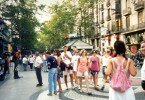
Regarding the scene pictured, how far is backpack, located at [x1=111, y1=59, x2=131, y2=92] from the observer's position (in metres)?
6.07

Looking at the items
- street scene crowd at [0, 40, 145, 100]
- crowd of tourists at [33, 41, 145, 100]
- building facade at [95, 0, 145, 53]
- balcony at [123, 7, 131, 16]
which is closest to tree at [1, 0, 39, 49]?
building facade at [95, 0, 145, 53]

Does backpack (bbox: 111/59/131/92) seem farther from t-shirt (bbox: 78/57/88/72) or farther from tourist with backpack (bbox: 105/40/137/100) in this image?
t-shirt (bbox: 78/57/88/72)

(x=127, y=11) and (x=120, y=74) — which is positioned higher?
(x=127, y=11)

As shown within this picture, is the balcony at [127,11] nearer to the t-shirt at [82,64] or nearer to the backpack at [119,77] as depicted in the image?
Answer: the t-shirt at [82,64]

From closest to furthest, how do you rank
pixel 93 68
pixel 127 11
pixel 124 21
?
pixel 93 68 < pixel 127 11 < pixel 124 21

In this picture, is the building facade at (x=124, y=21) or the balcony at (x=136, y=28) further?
the building facade at (x=124, y=21)

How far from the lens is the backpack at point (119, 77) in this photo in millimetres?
6066

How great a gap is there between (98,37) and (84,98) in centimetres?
5524

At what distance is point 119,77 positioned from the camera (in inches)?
240

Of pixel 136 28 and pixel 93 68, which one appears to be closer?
pixel 93 68

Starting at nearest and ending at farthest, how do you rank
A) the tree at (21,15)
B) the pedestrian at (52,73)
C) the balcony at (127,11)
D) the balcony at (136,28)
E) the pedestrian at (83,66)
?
the pedestrian at (52,73) → the pedestrian at (83,66) → the tree at (21,15) → the balcony at (136,28) → the balcony at (127,11)

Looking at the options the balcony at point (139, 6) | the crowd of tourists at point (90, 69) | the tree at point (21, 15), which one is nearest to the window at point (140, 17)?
the balcony at point (139, 6)

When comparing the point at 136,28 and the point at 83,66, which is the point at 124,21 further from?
the point at 83,66

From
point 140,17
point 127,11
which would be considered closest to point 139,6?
point 140,17
